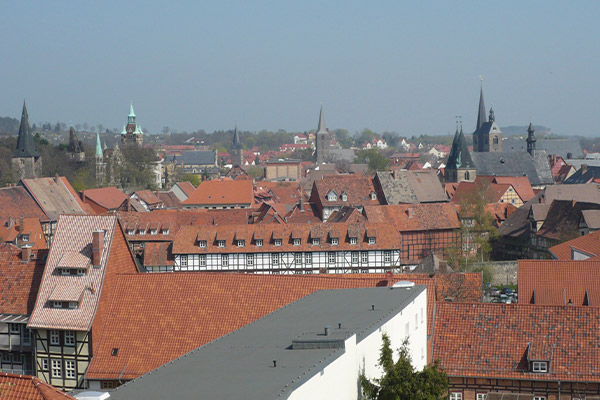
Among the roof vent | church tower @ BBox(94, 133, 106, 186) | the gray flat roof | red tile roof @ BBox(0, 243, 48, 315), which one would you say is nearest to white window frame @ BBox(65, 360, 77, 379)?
red tile roof @ BBox(0, 243, 48, 315)

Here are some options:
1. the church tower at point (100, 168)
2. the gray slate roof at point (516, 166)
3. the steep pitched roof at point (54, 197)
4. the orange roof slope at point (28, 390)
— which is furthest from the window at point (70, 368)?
the gray slate roof at point (516, 166)

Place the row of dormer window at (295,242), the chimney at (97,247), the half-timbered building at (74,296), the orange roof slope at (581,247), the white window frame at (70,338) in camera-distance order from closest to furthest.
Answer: the half-timbered building at (74,296) → the white window frame at (70,338) → the chimney at (97,247) → the orange roof slope at (581,247) → the row of dormer window at (295,242)

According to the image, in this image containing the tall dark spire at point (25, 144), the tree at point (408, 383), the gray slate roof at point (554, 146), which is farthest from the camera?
the gray slate roof at point (554, 146)

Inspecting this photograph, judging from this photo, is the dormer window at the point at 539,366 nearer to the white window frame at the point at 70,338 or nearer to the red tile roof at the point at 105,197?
the white window frame at the point at 70,338

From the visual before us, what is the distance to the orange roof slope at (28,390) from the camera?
569 inches

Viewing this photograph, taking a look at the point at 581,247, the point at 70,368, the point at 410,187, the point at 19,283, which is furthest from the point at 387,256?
the point at 410,187

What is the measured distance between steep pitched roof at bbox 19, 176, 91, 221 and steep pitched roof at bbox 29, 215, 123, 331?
53.8 meters

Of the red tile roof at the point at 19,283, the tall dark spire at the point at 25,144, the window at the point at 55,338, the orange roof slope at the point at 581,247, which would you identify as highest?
the tall dark spire at the point at 25,144

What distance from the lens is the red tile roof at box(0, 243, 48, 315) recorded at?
3142cm

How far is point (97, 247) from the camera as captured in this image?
30672mm

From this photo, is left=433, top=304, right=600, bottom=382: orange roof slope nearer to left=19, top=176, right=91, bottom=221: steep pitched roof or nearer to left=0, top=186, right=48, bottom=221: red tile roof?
left=0, top=186, right=48, bottom=221: red tile roof

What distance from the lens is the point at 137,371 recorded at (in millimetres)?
27859

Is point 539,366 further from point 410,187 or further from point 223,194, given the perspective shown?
point 223,194

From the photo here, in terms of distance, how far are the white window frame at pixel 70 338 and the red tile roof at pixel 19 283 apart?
2.14 m
